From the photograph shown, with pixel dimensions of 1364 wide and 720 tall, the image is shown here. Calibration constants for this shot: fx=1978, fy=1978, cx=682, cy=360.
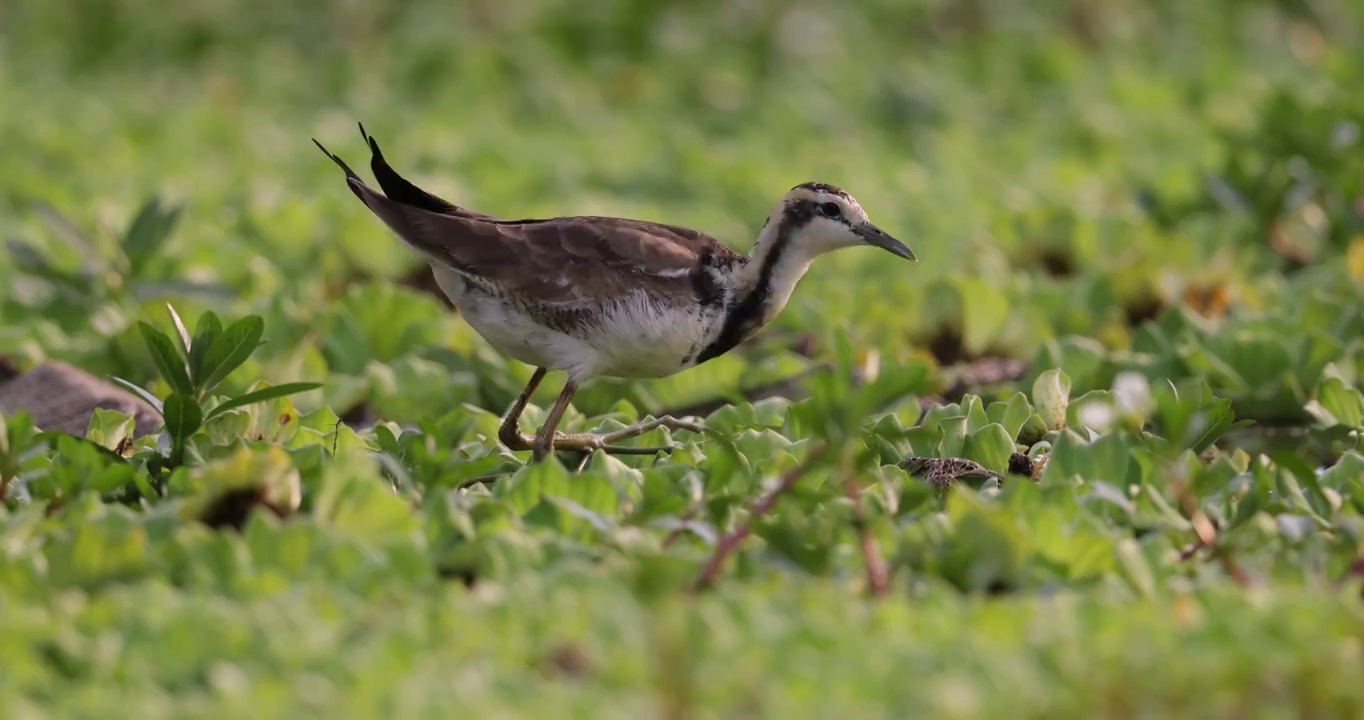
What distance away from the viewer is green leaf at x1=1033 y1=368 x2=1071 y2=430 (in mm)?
4637

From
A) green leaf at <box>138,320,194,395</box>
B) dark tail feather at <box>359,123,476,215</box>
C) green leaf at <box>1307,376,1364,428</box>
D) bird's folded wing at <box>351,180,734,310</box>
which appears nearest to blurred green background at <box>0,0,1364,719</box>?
green leaf at <box>1307,376,1364,428</box>

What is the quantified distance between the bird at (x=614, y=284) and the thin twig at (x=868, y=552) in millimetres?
965

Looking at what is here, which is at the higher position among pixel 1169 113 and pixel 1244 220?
pixel 1169 113

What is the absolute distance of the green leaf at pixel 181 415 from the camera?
13.1 ft

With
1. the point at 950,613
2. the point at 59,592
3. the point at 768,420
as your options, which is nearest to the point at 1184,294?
the point at 768,420

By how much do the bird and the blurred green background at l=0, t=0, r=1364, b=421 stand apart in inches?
28.4

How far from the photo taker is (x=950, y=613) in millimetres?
3211

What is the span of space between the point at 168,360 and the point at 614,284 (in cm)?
100

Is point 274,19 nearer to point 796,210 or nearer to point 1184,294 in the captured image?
point 1184,294

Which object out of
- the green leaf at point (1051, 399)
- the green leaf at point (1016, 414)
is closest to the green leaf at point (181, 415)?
the green leaf at point (1016, 414)

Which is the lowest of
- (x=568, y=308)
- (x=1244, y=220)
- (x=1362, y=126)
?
(x=568, y=308)

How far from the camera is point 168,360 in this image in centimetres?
411

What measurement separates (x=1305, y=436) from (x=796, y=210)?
1.49 metres

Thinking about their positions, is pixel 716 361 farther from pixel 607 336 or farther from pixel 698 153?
pixel 698 153
